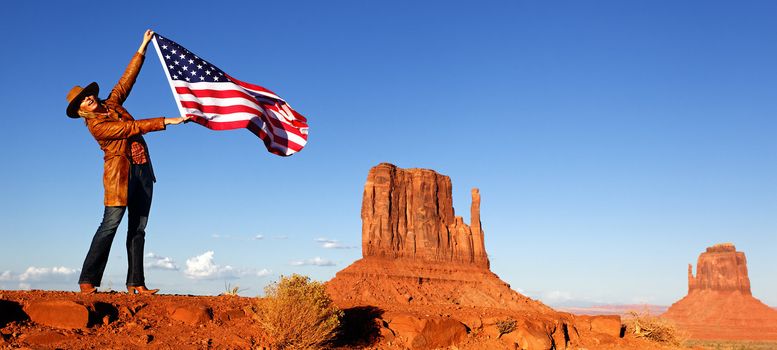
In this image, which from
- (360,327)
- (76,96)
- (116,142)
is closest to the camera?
(76,96)

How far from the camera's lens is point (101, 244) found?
339 inches

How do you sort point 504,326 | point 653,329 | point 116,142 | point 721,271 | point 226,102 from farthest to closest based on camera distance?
1. point 721,271
2. point 653,329
3. point 504,326
4. point 226,102
5. point 116,142

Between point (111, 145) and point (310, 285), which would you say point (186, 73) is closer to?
point (111, 145)

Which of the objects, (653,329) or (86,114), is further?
(653,329)

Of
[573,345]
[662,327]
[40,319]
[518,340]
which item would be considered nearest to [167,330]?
[40,319]

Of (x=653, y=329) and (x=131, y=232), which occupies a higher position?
(x=131, y=232)

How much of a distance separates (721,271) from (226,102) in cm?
18508

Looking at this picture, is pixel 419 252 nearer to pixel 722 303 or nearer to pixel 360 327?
pixel 360 327

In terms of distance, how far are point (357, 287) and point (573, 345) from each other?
6381 centimetres

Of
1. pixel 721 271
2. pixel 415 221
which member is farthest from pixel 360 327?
pixel 721 271

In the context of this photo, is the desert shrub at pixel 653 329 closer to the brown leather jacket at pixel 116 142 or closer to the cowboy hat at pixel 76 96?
the brown leather jacket at pixel 116 142

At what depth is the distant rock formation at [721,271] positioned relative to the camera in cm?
16362

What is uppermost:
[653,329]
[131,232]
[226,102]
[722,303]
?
[226,102]

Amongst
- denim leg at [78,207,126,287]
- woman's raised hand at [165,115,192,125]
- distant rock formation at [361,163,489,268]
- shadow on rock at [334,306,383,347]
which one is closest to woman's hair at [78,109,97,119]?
woman's raised hand at [165,115,192,125]
